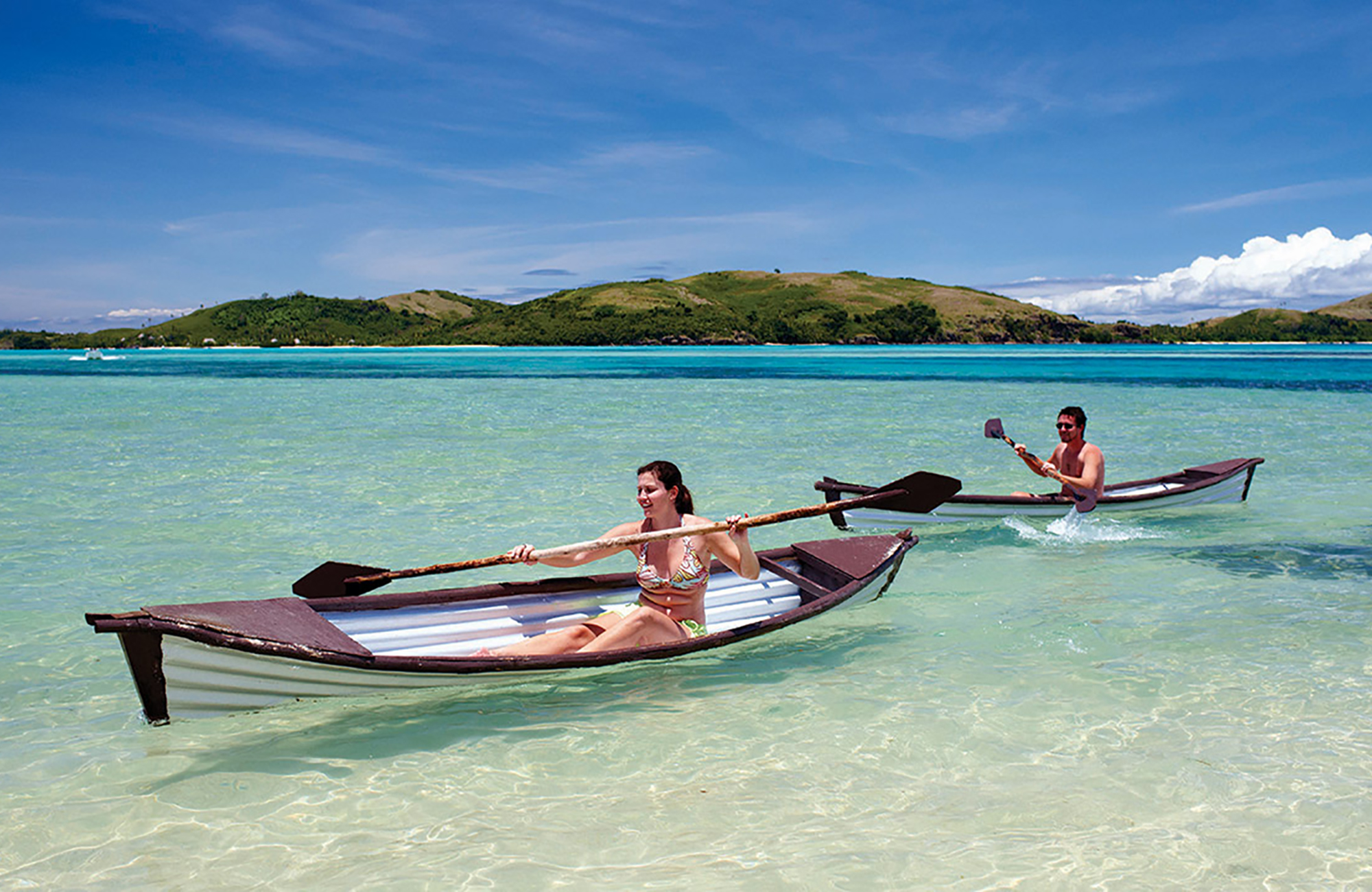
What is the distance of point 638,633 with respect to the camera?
6422 millimetres

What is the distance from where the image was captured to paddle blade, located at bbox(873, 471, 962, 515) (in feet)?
30.0

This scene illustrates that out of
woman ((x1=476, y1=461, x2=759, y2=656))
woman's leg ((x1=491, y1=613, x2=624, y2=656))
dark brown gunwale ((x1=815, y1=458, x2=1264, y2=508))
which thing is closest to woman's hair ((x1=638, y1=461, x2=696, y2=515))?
woman ((x1=476, y1=461, x2=759, y2=656))

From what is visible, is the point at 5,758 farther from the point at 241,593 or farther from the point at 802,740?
the point at 802,740

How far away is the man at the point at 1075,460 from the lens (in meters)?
11.6

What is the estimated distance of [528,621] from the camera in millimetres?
7223

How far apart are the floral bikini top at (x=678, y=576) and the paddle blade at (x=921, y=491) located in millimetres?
2759

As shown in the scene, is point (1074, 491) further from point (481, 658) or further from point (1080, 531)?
point (481, 658)

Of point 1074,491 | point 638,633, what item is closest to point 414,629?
point 638,633

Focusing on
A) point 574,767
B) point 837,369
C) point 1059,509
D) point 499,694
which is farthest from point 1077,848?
point 837,369

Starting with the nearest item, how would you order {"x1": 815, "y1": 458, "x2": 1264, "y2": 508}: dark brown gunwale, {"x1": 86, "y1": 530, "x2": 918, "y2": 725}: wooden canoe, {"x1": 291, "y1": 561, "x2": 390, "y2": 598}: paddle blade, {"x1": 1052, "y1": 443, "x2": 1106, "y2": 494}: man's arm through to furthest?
{"x1": 86, "y1": 530, "x2": 918, "y2": 725}: wooden canoe, {"x1": 291, "y1": 561, "x2": 390, "y2": 598}: paddle blade, {"x1": 815, "y1": 458, "x2": 1264, "y2": 508}: dark brown gunwale, {"x1": 1052, "y1": 443, "x2": 1106, "y2": 494}: man's arm

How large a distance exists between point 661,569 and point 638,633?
0.60 m

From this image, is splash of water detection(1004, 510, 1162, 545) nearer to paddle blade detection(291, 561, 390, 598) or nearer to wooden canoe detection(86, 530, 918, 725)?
wooden canoe detection(86, 530, 918, 725)

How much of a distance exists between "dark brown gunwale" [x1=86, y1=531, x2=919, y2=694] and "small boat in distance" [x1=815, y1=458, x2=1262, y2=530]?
2684 millimetres

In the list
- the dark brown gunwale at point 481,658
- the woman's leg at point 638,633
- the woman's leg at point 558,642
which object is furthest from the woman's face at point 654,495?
the dark brown gunwale at point 481,658
